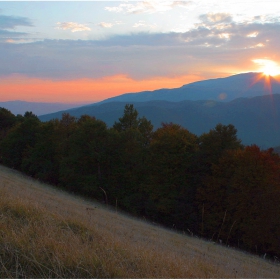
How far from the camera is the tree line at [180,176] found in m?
25.5

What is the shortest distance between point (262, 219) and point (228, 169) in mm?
5474

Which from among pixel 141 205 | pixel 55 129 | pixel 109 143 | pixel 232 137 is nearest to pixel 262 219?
pixel 232 137

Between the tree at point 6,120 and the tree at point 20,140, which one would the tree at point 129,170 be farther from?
the tree at point 6,120

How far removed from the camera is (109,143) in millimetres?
38750

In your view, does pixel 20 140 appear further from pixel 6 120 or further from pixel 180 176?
pixel 180 176

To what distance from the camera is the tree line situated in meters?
25.5

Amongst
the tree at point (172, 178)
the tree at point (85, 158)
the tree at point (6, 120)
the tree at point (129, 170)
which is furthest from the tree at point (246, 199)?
the tree at point (6, 120)

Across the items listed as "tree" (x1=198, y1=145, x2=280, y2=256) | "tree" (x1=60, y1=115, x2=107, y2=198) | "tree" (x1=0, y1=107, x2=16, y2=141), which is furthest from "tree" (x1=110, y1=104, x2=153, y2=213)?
"tree" (x1=0, y1=107, x2=16, y2=141)

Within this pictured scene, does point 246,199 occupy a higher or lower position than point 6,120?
lower

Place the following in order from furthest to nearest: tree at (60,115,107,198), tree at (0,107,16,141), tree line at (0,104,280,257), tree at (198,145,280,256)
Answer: tree at (0,107,16,141) → tree at (60,115,107,198) → tree line at (0,104,280,257) → tree at (198,145,280,256)

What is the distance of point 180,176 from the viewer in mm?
32625

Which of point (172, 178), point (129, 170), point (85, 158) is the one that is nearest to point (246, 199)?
point (172, 178)

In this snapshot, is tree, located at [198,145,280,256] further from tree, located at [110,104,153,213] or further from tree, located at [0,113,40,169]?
tree, located at [0,113,40,169]

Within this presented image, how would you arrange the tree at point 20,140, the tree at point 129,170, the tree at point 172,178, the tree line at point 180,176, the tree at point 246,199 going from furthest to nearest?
the tree at point 20,140, the tree at point 129,170, the tree at point 172,178, the tree line at point 180,176, the tree at point 246,199
